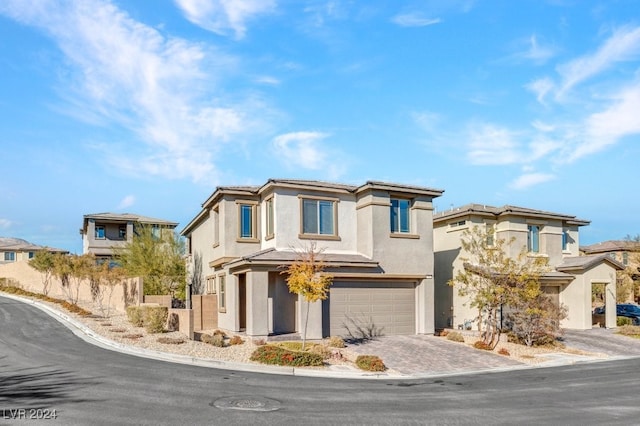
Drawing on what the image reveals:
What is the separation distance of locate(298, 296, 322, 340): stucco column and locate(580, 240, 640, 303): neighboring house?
21827 mm

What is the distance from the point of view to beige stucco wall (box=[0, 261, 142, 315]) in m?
33.6

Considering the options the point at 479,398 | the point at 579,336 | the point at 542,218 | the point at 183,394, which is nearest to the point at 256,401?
the point at 183,394

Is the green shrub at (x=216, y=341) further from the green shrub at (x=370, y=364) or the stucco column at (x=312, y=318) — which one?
the green shrub at (x=370, y=364)

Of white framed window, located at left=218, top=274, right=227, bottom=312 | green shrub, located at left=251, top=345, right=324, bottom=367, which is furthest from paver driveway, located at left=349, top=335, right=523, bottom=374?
white framed window, located at left=218, top=274, right=227, bottom=312

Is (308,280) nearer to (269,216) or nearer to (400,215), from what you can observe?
(269,216)

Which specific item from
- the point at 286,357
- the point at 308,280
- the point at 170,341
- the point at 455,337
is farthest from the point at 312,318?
the point at 455,337

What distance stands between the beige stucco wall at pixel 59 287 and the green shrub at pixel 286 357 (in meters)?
15.8

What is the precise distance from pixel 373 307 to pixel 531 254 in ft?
43.6

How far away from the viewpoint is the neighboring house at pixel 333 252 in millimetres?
24953

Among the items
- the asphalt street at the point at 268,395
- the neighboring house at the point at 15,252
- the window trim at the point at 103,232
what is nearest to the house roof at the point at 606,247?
the asphalt street at the point at 268,395

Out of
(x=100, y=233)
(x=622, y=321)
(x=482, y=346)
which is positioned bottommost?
(x=622, y=321)

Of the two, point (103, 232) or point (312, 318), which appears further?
point (103, 232)

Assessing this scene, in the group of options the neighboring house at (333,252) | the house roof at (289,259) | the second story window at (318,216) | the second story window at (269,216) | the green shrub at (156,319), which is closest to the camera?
the green shrub at (156,319)

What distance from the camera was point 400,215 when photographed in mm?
27578
